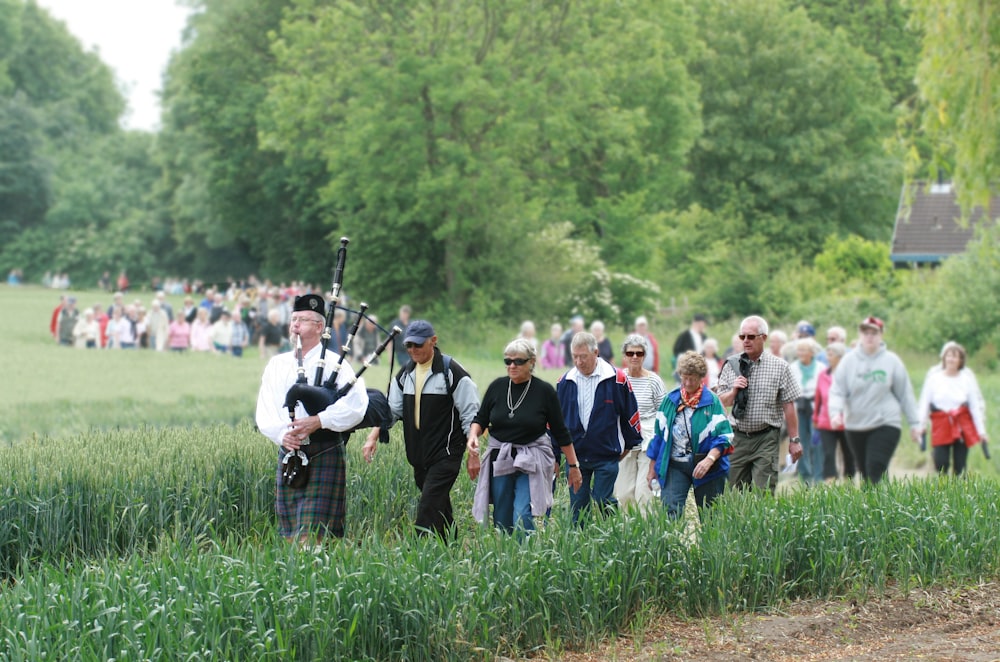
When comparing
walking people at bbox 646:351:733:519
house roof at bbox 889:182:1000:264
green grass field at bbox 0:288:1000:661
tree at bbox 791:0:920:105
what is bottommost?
green grass field at bbox 0:288:1000:661

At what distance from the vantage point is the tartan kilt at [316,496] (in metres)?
8.36

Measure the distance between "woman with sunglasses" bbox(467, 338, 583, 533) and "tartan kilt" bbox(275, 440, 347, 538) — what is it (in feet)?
3.15

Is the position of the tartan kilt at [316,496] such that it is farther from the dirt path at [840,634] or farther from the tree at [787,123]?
the tree at [787,123]

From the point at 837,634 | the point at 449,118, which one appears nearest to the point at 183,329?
the point at 449,118

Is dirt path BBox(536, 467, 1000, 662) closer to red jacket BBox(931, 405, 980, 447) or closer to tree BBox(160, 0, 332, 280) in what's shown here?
red jacket BBox(931, 405, 980, 447)

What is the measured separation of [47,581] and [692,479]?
4.79 metres

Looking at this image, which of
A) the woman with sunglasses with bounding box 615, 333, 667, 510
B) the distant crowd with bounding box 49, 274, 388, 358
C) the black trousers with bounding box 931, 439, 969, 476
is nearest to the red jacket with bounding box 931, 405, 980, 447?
the black trousers with bounding box 931, 439, 969, 476

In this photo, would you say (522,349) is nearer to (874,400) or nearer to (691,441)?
(691,441)

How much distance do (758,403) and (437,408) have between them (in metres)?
2.78

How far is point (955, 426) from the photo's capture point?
45.9 feet

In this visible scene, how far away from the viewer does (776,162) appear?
56438 mm

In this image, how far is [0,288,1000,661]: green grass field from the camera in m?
6.12

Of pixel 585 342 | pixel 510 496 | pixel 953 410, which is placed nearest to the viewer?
pixel 510 496

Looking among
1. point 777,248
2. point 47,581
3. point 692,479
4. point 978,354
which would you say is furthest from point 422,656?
point 777,248
